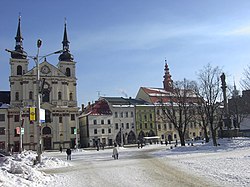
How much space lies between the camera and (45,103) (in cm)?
7250

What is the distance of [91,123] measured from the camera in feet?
258

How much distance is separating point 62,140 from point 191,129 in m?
40.9

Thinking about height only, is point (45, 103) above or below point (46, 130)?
above

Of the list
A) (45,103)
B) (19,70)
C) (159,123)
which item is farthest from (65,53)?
(159,123)

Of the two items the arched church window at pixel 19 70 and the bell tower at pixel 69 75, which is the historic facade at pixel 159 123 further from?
the arched church window at pixel 19 70

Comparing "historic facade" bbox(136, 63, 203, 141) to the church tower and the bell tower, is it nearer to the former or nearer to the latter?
the bell tower

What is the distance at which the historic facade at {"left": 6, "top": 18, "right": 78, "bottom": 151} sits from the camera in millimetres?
70188

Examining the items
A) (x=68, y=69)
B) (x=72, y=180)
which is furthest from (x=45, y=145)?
(x=72, y=180)

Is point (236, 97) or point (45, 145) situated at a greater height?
point (236, 97)

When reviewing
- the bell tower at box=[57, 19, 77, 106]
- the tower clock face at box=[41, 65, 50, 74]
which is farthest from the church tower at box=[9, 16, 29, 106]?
the bell tower at box=[57, 19, 77, 106]

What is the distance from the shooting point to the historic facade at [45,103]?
230 feet

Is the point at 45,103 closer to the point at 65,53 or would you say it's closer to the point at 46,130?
the point at 46,130

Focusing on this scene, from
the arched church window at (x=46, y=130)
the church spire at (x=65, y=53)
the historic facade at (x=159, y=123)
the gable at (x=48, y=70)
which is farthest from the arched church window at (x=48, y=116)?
the historic facade at (x=159, y=123)

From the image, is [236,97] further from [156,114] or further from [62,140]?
[62,140]
